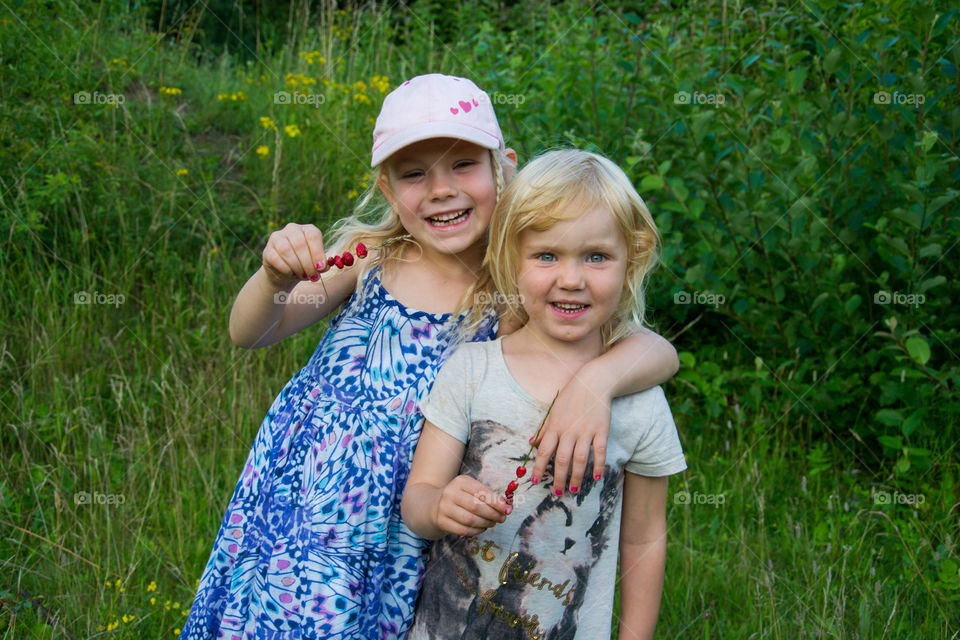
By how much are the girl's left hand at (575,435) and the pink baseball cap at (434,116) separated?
22.4 inches

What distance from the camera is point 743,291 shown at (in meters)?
3.32

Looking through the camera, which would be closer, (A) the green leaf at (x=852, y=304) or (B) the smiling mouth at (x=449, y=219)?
(B) the smiling mouth at (x=449, y=219)

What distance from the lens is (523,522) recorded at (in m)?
1.61

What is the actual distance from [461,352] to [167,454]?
173 cm

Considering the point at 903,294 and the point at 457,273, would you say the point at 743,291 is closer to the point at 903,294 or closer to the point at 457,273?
the point at 903,294
